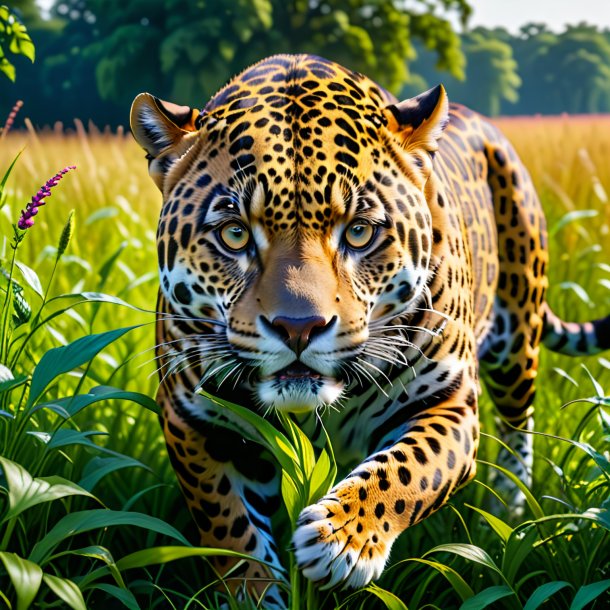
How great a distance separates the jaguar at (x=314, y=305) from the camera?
2525 millimetres

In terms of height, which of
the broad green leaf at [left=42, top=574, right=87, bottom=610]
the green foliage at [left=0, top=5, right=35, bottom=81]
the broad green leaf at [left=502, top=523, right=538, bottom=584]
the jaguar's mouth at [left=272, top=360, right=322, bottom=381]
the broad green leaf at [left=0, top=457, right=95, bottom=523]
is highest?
the green foliage at [left=0, top=5, right=35, bottom=81]

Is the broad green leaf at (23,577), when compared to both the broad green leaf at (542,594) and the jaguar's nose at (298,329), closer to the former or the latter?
the jaguar's nose at (298,329)

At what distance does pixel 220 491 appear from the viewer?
9.96 feet

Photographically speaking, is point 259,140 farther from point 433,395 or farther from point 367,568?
point 367,568

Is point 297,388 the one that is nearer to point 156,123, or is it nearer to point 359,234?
point 359,234

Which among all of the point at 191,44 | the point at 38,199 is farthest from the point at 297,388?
the point at 191,44

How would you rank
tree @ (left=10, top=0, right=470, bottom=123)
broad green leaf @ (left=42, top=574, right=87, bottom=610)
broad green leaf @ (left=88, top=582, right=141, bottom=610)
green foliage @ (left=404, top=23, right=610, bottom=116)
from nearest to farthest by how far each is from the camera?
broad green leaf @ (left=42, top=574, right=87, bottom=610) → broad green leaf @ (left=88, top=582, right=141, bottom=610) → tree @ (left=10, top=0, right=470, bottom=123) → green foliage @ (left=404, top=23, right=610, bottom=116)

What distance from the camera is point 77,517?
2619 millimetres

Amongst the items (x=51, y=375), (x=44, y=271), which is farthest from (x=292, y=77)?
(x=44, y=271)

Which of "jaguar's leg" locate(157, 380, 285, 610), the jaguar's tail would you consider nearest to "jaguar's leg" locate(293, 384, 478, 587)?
"jaguar's leg" locate(157, 380, 285, 610)

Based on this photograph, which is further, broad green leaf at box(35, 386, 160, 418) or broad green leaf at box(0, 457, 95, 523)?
broad green leaf at box(35, 386, 160, 418)

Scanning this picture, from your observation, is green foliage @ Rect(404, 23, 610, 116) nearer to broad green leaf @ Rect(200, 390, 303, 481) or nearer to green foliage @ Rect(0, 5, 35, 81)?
green foliage @ Rect(0, 5, 35, 81)

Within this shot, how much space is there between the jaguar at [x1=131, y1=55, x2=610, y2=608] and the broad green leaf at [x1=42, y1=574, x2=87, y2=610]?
1.67 ft

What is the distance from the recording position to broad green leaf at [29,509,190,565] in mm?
2545
